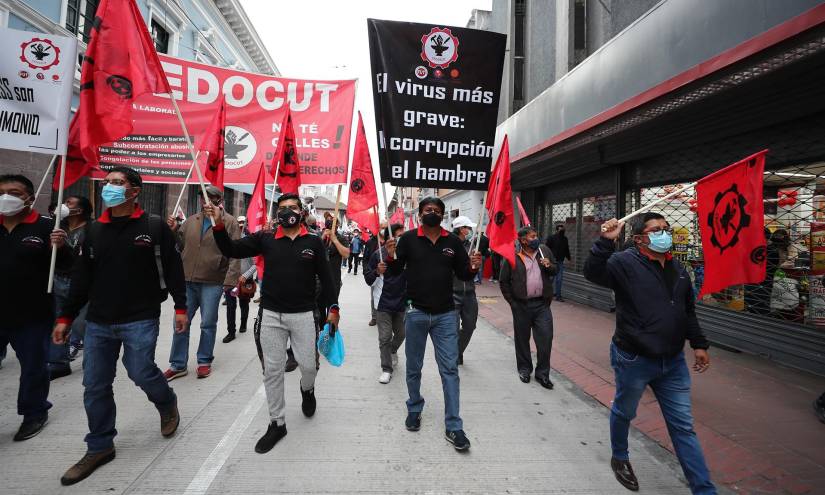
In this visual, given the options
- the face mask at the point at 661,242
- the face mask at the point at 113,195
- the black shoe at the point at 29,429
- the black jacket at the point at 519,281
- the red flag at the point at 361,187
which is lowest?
the black shoe at the point at 29,429

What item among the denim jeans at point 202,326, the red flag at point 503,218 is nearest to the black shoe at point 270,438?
the denim jeans at point 202,326

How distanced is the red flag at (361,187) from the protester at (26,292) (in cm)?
253

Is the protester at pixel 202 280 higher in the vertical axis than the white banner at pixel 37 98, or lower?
lower

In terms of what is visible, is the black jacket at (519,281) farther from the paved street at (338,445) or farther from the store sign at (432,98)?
the store sign at (432,98)

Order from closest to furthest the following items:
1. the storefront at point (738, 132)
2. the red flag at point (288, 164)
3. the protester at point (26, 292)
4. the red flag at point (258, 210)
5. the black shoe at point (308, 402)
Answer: the protester at point (26, 292), the black shoe at point (308, 402), the storefront at point (738, 132), the red flag at point (288, 164), the red flag at point (258, 210)

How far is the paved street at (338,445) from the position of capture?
102 inches

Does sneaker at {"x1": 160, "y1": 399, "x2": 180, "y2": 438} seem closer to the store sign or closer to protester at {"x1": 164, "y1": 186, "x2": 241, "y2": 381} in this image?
protester at {"x1": 164, "y1": 186, "x2": 241, "y2": 381}

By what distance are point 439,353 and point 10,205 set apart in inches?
140

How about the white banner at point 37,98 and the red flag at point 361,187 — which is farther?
the red flag at point 361,187

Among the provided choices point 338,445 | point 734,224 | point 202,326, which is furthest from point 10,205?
point 734,224

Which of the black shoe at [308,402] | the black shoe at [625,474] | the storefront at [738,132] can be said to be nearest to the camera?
the black shoe at [625,474]

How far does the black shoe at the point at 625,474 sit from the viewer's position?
264 cm

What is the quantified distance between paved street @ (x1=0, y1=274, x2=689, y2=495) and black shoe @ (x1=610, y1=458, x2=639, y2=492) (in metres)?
0.06

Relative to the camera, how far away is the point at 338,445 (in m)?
3.05
